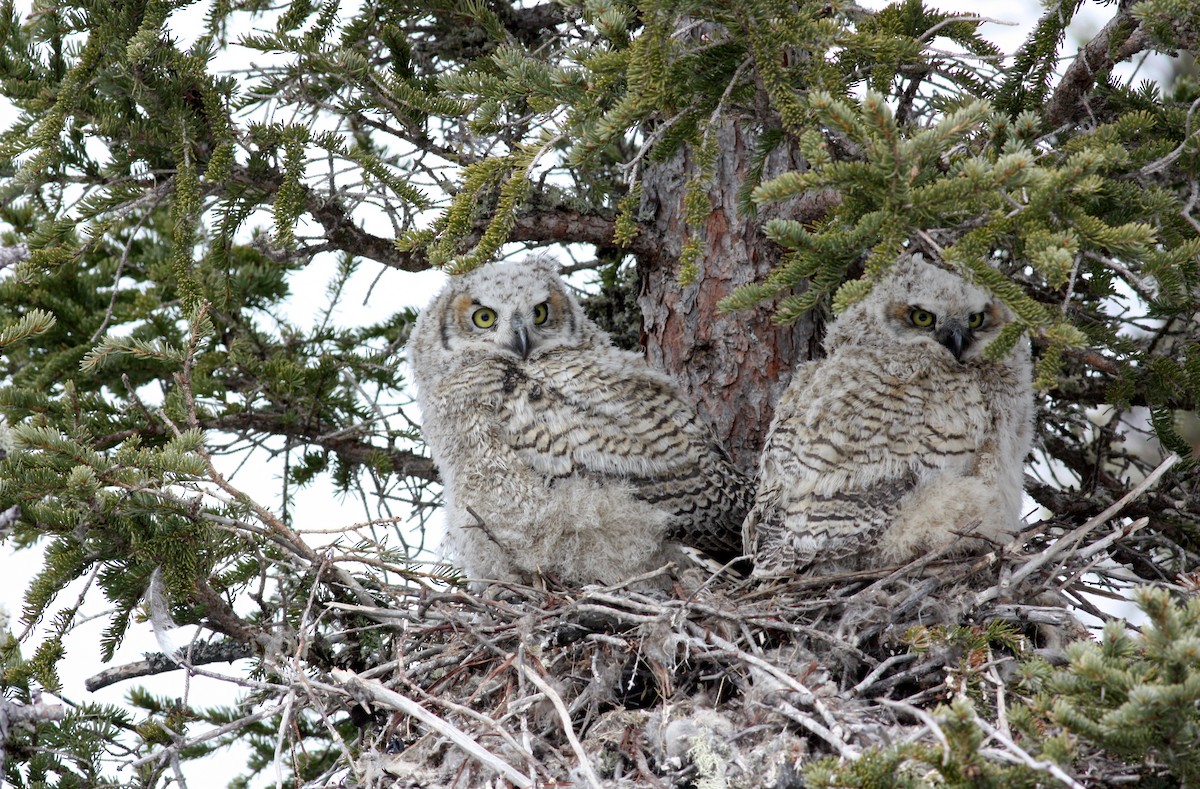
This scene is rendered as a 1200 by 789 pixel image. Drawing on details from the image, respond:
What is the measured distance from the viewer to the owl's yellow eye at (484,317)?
4312 mm

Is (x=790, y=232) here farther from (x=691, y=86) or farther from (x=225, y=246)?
(x=225, y=246)

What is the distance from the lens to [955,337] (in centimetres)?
377

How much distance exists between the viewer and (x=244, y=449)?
187 inches

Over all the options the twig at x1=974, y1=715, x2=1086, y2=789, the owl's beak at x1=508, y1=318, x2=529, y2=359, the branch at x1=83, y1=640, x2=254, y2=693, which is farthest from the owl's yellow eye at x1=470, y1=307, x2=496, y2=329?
the twig at x1=974, y1=715, x2=1086, y2=789

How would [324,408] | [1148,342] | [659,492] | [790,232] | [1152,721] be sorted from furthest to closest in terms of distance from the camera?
[324,408], [1148,342], [659,492], [790,232], [1152,721]

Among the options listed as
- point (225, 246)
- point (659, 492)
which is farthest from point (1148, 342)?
point (225, 246)

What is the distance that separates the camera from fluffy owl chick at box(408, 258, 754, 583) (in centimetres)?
375

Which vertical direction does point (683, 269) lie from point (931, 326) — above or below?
below

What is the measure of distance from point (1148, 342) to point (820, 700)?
238cm

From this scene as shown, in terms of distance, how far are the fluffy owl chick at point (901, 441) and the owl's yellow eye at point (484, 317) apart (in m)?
1.16

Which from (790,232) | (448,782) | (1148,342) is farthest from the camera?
(1148,342)

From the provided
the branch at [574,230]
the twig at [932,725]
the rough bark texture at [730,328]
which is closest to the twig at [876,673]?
the twig at [932,725]

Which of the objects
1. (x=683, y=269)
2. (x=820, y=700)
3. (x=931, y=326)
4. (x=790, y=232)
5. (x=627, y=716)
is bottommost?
(x=627, y=716)

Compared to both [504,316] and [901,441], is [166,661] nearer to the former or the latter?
[504,316]
